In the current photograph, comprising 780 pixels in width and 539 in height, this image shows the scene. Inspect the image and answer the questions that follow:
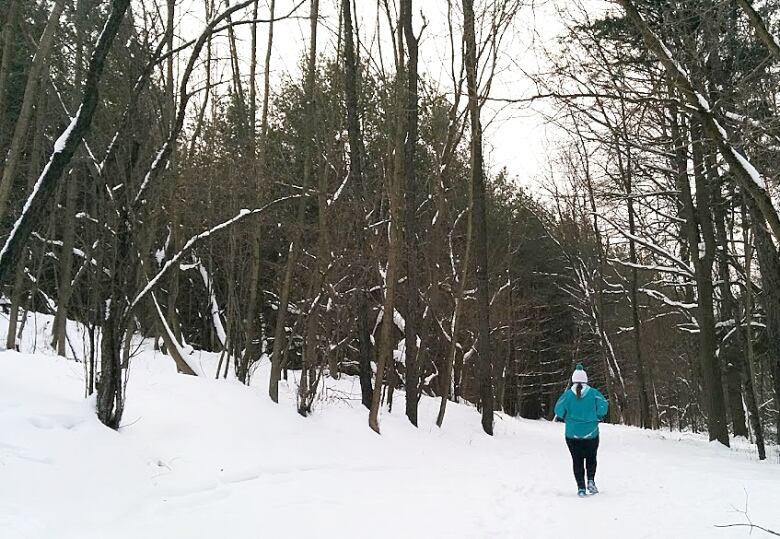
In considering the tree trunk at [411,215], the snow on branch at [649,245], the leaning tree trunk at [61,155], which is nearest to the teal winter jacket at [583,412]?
the tree trunk at [411,215]

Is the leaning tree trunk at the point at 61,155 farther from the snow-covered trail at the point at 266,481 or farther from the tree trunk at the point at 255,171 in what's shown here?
the tree trunk at the point at 255,171

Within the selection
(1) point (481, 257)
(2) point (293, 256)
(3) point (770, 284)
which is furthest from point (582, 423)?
(1) point (481, 257)

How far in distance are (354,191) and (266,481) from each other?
6699mm

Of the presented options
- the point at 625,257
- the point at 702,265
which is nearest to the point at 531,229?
the point at 625,257

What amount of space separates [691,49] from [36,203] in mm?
6140

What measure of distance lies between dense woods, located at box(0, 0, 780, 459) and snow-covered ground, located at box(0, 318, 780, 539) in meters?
0.70

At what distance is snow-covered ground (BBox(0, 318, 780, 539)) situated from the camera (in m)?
4.77

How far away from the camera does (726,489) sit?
7.54 metres

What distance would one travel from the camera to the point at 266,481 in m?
6.48

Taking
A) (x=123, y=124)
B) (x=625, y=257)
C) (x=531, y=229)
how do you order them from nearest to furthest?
(x=123, y=124), (x=625, y=257), (x=531, y=229)

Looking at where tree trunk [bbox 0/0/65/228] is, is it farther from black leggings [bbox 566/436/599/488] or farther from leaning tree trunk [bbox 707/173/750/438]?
leaning tree trunk [bbox 707/173/750/438]

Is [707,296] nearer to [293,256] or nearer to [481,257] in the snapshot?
[481,257]

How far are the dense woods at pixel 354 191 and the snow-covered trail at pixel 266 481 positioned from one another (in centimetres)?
74

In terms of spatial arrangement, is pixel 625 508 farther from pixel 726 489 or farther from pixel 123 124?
pixel 123 124
